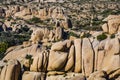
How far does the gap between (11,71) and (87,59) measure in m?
14.4

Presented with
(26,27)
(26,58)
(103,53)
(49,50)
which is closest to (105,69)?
(103,53)

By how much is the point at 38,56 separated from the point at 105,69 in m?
13.5

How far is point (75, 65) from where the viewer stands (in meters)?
68.7

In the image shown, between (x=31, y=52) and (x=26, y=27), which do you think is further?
(x=26, y=27)

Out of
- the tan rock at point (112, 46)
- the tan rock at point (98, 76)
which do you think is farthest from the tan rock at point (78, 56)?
the tan rock at point (98, 76)

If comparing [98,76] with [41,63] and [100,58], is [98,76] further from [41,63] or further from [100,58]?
[41,63]

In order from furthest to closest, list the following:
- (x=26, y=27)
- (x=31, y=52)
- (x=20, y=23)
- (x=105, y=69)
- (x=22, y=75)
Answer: (x=20, y=23) < (x=26, y=27) < (x=31, y=52) < (x=22, y=75) < (x=105, y=69)

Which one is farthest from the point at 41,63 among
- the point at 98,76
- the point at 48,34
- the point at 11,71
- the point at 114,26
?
the point at 48,34

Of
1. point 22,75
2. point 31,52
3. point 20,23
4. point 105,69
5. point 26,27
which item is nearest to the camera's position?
point 105,69

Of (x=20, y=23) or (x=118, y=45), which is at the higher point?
(x=118, y=45)

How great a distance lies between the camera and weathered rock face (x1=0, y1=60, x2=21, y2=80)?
69312 mm

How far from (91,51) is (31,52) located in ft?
48.1

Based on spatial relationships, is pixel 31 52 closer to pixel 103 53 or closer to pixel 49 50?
pixel 49 50

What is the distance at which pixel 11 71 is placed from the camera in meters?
69.3
